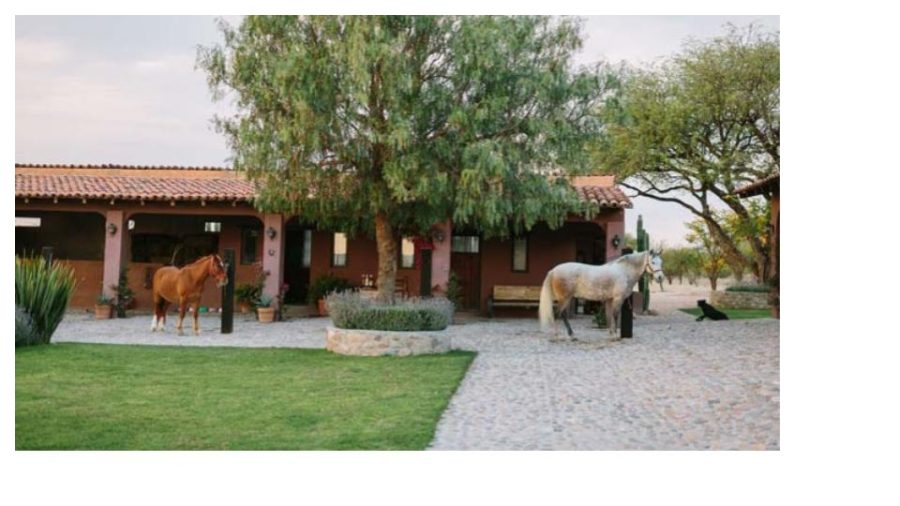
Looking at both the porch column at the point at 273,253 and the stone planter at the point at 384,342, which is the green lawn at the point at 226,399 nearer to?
the stone planter at the point at 384,342

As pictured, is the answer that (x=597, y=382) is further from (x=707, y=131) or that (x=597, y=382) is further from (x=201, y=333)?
(x=707, y=131)

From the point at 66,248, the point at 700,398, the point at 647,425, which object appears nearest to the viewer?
the point at 647,425

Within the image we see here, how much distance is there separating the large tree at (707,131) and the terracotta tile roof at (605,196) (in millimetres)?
1198

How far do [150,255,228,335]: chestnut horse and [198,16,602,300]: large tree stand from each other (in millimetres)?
1502

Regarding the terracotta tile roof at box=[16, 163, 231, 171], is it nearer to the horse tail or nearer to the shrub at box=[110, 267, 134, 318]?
the shrub at box=[110, 267, 134, 318]

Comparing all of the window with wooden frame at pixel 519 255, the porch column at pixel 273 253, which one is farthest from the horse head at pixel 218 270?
the window with wooden frame at pixel 519 255

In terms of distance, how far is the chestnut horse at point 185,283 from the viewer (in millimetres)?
10922

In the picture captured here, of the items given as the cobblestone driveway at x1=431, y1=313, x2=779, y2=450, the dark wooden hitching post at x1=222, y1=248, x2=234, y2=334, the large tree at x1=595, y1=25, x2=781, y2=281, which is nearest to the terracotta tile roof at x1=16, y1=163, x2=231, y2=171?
the dark wooden hitching post at x1=222, y1=248, x2=234, y2=334

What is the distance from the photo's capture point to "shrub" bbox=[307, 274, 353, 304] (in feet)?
50.4
